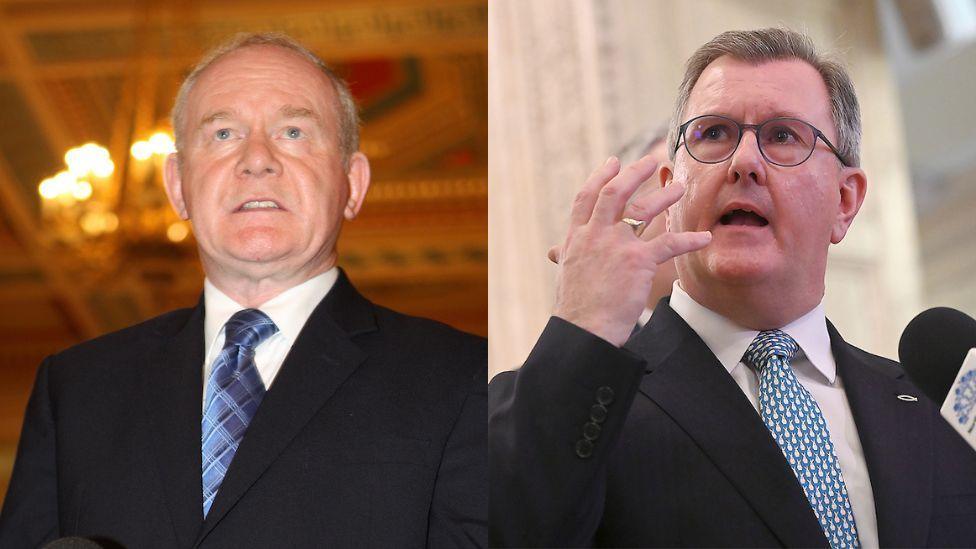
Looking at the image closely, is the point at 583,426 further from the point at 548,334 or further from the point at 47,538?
the point at 47,538

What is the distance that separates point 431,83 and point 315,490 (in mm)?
5909

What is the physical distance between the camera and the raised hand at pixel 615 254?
3.42ft

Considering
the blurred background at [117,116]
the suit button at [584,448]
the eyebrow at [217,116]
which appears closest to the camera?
the suit button at [584,448]

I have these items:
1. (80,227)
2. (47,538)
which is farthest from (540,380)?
(80,227)

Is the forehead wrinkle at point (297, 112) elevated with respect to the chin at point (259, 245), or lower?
elevated

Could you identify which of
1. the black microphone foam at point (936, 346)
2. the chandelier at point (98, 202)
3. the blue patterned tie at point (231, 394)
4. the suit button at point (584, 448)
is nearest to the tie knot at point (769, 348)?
the black microphone foam at point (936, 346)

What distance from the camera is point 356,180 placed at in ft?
5.87

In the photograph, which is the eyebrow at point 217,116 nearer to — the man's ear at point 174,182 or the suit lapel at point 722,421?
the man's ear at point 174,182

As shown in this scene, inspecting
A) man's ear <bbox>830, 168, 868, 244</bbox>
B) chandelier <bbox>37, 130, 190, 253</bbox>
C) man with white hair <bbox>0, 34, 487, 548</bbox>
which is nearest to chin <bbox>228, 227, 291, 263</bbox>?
man with white hair <bbox>0, 34, 487, 548</bbox>

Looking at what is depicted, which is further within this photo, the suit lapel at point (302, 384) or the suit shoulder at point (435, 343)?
the suit shoulder at point (435, 343)

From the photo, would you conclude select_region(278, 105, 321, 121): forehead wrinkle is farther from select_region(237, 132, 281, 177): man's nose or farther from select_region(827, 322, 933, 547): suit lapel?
select_region(827, 322, 933, 547): suit lapel

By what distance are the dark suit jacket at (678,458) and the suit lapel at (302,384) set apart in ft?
1.33

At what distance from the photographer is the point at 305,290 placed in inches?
65.3

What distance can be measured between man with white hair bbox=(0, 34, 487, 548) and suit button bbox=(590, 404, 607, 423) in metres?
0.39
